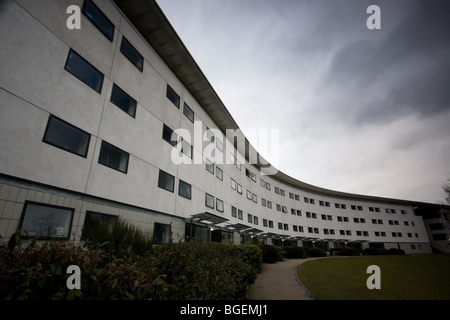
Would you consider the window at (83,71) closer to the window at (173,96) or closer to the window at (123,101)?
the window at (123,101)

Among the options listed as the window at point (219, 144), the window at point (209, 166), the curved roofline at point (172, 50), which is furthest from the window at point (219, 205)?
the curved roofline at point (172, 50)

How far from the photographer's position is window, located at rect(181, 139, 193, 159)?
1715 centimetres

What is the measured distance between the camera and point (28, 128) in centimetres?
780

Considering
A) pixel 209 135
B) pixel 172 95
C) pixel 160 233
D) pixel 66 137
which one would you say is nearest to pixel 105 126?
pixel 66 137

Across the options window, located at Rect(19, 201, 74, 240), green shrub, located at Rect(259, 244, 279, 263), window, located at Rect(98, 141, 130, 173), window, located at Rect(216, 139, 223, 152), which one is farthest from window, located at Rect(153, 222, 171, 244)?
window, located at Rect(216, 139, 223, 152)

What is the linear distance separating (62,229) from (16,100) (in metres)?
5.04

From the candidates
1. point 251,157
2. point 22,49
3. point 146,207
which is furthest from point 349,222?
point 22,49

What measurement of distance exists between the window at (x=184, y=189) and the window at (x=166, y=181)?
0.86m

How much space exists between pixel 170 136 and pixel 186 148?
6.98ft

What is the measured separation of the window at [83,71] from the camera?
9.78m

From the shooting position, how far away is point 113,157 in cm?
1105

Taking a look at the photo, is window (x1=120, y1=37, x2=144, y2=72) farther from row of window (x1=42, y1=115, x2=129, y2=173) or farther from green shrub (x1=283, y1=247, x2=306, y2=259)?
green shrub (x1=283, y1=247, x2=306, y2=259)

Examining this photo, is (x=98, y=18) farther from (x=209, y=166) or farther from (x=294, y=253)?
(x=294, y=253)

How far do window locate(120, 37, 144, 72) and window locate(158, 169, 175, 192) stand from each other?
23.5ft
